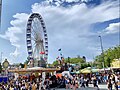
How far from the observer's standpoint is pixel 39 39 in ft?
167

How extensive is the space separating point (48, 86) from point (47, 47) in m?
26.5

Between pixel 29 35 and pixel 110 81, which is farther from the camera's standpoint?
pixel 29 35

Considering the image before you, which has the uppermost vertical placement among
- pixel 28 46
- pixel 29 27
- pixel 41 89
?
pixel 29 27

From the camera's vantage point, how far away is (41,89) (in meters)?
27.8

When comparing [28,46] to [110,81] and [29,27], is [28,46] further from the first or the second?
[110,81]

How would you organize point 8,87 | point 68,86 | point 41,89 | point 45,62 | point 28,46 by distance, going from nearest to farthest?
point 8,87, point 41,89, point 68,86, point 28,46, point 45,62

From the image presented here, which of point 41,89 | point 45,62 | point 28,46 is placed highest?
point 28,46

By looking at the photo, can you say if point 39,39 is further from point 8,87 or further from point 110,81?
point 110,81

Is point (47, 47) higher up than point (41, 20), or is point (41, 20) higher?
point (41, 20)

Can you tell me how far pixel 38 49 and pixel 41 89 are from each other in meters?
23.5

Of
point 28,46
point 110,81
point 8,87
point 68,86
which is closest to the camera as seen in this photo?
point 110,81

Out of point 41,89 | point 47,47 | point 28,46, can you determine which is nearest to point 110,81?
point 41,89

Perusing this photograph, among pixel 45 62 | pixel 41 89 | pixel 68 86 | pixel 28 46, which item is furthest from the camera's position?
pixel 45 62

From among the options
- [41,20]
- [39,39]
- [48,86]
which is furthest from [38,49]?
[48,86]
